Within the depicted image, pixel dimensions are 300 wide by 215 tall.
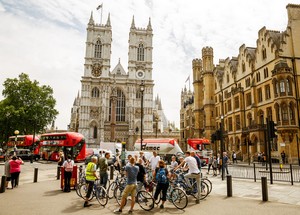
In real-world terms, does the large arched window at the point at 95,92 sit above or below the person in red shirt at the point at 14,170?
above

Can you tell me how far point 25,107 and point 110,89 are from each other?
103 ft

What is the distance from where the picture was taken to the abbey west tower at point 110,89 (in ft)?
226

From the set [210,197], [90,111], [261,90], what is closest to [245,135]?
[261,90]

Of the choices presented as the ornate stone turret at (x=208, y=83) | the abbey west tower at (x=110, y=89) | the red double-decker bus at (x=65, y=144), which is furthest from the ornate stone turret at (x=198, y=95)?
the red double-decker bus at (x=65, y=144)

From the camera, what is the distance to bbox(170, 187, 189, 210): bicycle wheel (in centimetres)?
827

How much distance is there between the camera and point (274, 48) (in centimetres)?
2992

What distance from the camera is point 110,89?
72375 millimetres

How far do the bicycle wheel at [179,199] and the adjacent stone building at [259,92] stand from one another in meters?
13.4

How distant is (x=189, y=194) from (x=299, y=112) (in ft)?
78.7

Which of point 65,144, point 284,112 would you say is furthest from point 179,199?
point 284,112

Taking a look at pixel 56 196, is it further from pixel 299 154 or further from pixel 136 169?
pixel 299 154

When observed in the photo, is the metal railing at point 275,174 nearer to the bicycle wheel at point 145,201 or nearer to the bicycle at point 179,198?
the bicycle at point 179,198

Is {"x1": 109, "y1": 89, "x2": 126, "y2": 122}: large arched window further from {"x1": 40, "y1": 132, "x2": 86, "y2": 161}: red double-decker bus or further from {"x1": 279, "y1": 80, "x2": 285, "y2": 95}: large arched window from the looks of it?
{"x1": 279, "y1": 80, "x2": 285, "y2": 95}: large arched window

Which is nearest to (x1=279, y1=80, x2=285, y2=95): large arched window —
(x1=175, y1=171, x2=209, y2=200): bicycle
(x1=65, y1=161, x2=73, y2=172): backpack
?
(x1=175, y1=171, x2=209, y2=200): bicycle
